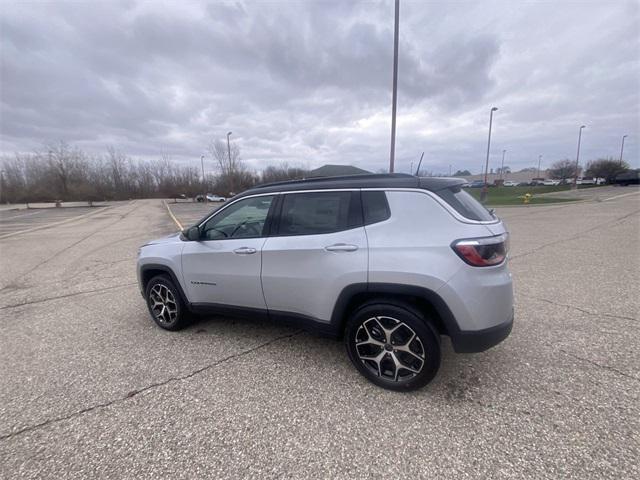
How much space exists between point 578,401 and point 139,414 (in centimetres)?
344

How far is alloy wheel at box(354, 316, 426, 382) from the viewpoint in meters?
2.44

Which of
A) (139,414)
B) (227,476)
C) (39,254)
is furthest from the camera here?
(39,254)

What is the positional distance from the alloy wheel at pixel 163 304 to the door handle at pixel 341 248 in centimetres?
221

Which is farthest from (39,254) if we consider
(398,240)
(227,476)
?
(398,240)

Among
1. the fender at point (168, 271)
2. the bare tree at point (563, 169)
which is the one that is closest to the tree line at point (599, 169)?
the bare tree at point (563, 169)

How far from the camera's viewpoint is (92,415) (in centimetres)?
232

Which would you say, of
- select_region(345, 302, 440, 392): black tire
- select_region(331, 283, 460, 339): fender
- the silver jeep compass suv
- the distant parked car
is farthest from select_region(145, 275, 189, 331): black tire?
the distant parked car

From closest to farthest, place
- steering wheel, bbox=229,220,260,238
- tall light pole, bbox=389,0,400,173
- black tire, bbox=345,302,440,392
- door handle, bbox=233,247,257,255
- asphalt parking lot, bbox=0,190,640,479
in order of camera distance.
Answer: asphalt parking lot, bbox=0,190,640,479 → black tire, bbox=345,302,440,392 → door handle, bbox=233,247,257,255 → steering wheel, bbox=229,220,260,238 → tall light pole, bbox=389,0,400,173

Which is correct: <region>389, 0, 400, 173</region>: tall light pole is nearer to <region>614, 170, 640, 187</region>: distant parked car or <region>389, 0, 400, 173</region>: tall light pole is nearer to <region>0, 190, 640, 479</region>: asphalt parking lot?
<region>0, 190, 640, 479</region>: asphalt parking lot

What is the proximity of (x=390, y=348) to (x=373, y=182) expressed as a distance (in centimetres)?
143

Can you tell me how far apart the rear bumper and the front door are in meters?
1.80

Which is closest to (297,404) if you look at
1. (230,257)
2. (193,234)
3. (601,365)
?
(230,257)

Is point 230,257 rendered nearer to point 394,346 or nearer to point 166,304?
point 166,304

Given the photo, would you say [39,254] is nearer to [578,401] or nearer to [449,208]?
[449,208]
